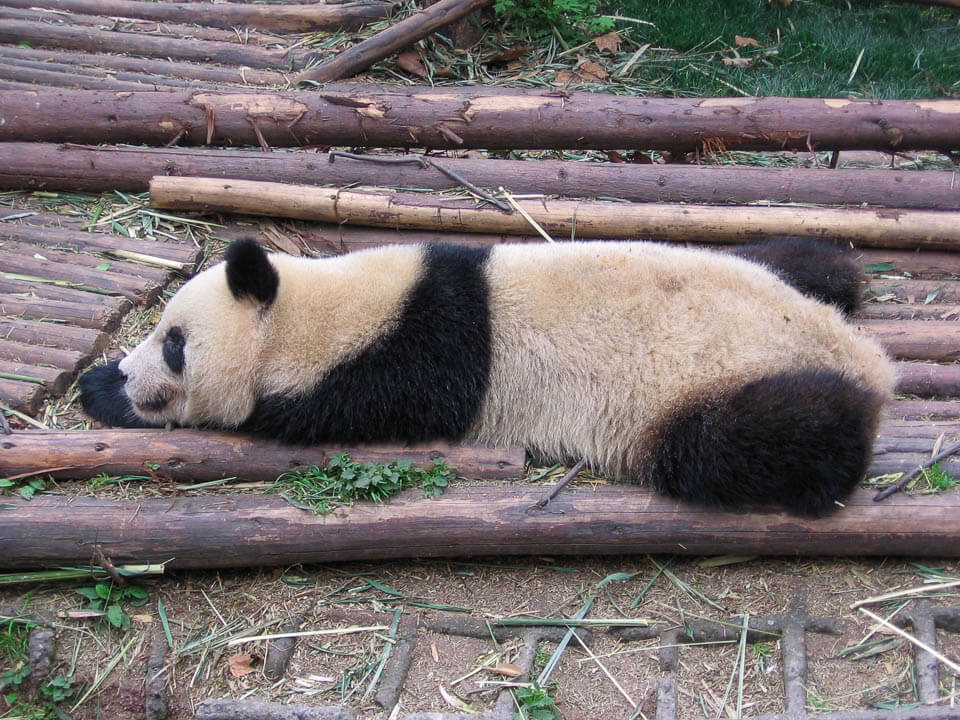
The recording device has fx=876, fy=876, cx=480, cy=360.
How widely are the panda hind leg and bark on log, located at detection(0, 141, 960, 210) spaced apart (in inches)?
82.4

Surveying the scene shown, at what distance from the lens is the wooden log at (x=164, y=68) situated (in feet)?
22.1

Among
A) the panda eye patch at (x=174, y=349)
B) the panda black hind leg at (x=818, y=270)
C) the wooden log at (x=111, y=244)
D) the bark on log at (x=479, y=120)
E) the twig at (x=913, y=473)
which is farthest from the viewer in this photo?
the bark on log at (x=479, y=120)

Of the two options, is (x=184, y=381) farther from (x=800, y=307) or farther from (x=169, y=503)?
(x=800, y=307)

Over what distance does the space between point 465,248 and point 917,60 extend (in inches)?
217

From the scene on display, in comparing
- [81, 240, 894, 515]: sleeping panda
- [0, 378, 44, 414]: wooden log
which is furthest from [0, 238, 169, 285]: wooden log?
[81, 240, 894, 515]: sleeping panda

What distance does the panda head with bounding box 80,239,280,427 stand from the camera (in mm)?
3553

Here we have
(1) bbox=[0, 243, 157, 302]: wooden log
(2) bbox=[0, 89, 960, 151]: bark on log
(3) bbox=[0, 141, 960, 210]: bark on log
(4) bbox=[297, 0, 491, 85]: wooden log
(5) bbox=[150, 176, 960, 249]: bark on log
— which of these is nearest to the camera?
(1) bbox=[0, 243, 157, 302]: wooden log

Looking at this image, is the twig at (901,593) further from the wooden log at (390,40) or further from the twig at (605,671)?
the wooden log at (390,40)

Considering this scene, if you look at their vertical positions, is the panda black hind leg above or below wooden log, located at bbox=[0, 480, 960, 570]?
above

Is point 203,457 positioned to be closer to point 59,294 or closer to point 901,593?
point 59,294

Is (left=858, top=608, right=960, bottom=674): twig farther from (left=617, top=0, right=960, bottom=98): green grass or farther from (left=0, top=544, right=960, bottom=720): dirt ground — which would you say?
(left=617, top=0, right=960, bottom=98): green grass

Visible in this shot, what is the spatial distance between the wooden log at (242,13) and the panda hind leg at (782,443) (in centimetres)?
557

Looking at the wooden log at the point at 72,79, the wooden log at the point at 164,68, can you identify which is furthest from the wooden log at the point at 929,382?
the wooden log at the point at 72,79

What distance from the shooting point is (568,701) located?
301cm
